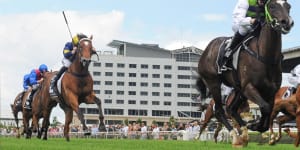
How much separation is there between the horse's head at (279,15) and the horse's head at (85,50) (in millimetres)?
6156

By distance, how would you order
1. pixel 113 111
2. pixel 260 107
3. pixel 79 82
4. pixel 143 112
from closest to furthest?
pixel 260 107
pixel 79 82
pixel 113 111
pixel 143 112

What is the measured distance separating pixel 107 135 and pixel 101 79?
147m

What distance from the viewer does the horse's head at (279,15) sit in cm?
1049

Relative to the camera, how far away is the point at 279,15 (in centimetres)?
1066

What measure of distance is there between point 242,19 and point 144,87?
173945 mm

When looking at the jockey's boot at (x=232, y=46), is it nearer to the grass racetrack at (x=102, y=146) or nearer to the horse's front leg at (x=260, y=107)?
the horse's front leg at (x=260, y=107)

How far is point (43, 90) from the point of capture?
19.3 metres

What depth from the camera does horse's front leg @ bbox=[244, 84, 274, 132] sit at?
10.9m

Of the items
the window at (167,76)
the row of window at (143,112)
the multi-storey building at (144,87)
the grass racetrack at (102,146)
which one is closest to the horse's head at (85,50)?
the grass racetrack at (102,146)

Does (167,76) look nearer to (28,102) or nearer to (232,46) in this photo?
(28,102)

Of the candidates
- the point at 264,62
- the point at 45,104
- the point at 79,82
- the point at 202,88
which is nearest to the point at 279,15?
the point at 264,62

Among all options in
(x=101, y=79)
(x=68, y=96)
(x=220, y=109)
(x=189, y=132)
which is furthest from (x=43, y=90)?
(x=101, y=79)

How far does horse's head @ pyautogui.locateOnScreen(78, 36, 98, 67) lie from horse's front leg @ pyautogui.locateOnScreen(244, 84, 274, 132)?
5.79 metres

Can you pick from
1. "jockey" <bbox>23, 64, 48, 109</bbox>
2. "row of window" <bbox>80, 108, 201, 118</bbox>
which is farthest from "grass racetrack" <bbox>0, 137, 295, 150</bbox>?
"row of window" <bbox>80, 108, 201, 118</bbox>
